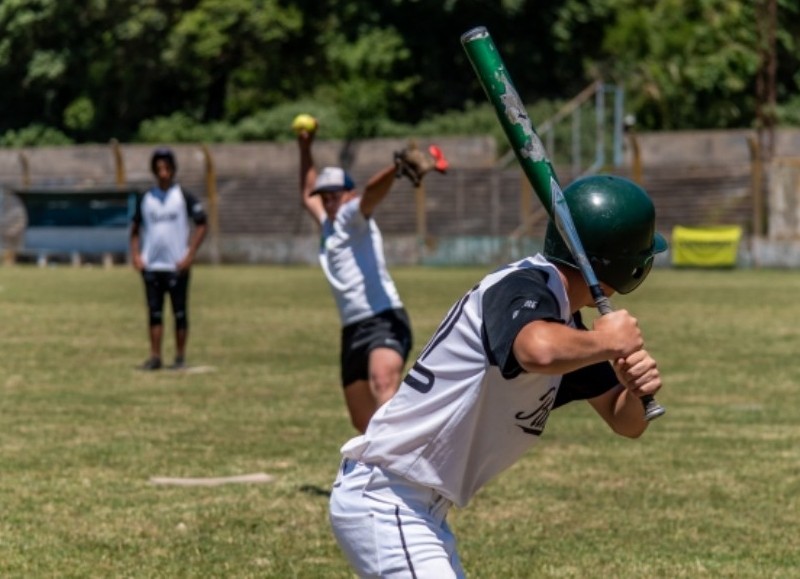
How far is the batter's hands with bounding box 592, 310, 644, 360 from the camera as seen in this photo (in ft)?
13.8

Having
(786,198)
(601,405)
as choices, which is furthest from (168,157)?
(786,198)

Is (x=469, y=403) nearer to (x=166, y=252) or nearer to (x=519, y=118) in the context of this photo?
(x=519, y=118)

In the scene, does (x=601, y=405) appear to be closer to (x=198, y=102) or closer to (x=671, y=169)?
(x=671, y=169)

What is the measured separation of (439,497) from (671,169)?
3390cm

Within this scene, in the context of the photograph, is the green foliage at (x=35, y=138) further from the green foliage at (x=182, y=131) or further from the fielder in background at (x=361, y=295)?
the fielder in background at (x=361, y=295)

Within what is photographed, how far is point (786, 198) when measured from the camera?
35.8 metres

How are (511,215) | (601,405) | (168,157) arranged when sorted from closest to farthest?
1. (601,405)
2. (168,157)
3. (511,215)

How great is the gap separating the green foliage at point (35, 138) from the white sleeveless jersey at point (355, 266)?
43825 millimetres

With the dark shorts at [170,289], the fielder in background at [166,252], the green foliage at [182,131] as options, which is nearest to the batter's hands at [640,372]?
the fielder in background at [166,252]

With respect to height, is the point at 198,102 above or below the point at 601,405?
below

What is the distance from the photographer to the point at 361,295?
9.93 meters

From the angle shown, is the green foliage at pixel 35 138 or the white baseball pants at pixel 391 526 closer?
the white baseball pants at pixel 391 526

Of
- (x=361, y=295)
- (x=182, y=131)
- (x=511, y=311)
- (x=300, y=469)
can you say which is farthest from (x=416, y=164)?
(x=182, y=131)

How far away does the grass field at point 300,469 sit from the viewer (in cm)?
759
